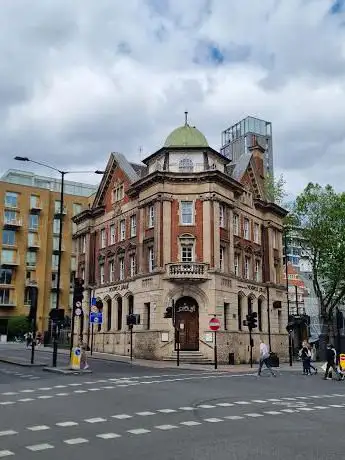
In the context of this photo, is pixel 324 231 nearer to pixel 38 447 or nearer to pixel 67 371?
pixel 67 371

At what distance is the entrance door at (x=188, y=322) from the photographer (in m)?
38.2

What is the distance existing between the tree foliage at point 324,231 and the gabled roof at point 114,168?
15.4 meters

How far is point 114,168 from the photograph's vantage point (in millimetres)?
49375

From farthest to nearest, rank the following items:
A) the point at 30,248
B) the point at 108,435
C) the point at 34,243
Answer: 1. the point at 34,243
2. the point at 30,248
3. the point at 108,435

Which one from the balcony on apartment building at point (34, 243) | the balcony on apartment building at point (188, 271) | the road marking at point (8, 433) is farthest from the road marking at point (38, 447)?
the balcony on apartment building at point (34, 243)

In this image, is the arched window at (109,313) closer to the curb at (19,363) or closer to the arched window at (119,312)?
the arched window at (119,312)

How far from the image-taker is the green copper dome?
43250mm

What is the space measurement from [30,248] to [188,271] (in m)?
45.0

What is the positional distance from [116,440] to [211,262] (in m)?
29.5

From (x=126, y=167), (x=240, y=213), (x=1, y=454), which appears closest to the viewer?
(x=1, y=454)

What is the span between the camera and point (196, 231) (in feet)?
130

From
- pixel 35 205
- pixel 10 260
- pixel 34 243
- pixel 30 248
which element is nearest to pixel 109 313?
pixel 10 260

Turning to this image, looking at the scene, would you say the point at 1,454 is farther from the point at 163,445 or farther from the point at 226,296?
the point at 226,296

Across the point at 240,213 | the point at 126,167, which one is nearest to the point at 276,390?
the point at 240,213
